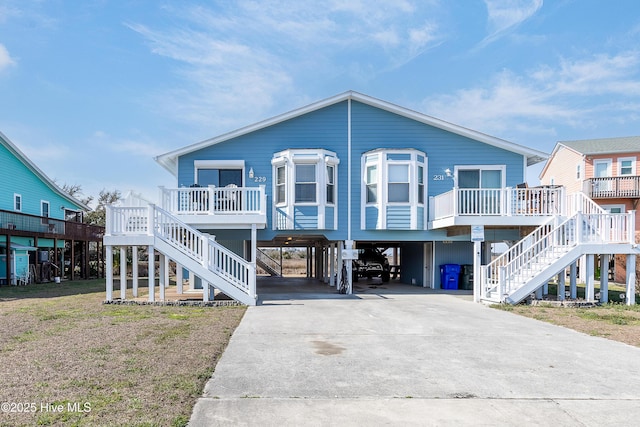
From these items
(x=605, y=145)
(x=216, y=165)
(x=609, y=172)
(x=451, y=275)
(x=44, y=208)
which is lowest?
(x=451, y=275)

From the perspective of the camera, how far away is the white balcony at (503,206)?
520 inches

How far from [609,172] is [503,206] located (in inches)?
702

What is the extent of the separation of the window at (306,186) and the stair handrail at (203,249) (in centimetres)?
377

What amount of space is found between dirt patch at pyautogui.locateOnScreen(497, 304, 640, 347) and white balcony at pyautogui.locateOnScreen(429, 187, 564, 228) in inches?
117

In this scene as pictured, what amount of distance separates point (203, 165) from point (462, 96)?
445 inches

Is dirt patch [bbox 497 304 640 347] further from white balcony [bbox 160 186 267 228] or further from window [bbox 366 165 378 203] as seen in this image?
white balcony [bbox 160 186 267 228]

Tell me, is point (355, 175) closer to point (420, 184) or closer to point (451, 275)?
point (420, 184)

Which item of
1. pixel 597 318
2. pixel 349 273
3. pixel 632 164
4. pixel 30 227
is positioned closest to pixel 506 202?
pixel 597 318

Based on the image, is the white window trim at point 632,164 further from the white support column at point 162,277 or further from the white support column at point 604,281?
the white support column at point 162,277

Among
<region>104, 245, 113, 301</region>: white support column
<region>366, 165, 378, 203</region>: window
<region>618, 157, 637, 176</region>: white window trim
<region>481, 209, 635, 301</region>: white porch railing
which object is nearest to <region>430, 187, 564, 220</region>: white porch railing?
<region>481, 209, 635, 301</region>: white porch railing

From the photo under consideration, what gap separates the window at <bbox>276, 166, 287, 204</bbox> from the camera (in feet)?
47.9

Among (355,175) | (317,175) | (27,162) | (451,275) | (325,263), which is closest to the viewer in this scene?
(317,175)

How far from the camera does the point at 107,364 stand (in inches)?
211

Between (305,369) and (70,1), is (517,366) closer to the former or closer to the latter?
(305,369)
